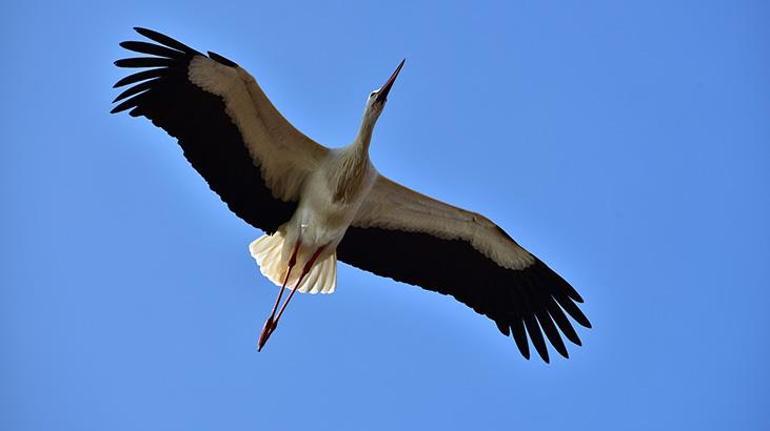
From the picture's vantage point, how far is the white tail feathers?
938 centimetres

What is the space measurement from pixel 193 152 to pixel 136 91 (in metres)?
0.58

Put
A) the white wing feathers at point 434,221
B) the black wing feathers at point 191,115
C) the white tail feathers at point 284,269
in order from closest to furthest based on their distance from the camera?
the black wing feathers at point 191,115, the white wing feathers at point 434,221, the white tail feathers at point 284,269

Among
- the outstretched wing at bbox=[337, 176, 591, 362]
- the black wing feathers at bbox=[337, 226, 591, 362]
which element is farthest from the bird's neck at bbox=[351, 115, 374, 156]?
the black wing feathers at bbox=[337, 226, 591, 362]

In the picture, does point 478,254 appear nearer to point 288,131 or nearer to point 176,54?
point 288,131

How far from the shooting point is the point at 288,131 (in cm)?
887

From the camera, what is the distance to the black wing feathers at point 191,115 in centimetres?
859

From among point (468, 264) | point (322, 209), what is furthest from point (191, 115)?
point (468, 264)

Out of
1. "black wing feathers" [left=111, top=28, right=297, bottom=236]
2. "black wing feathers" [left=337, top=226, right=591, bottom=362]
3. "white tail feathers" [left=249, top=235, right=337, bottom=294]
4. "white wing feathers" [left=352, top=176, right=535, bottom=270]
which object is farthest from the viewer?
"black wing feathers" [left=337, top=226, right=591, bottom=362]

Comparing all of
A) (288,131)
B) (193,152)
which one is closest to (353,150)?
(288,131)

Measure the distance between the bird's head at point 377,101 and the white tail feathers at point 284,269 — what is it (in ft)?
3.61

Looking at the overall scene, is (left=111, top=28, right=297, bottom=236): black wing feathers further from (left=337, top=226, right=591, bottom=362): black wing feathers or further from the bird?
(left=337, top=226, right=591, bottom=362): black wing feathers

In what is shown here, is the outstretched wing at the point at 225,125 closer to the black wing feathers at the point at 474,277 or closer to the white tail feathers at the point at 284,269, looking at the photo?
the white tail feathers at the point at 284,269

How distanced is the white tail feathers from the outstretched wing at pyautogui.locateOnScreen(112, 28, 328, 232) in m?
0.23

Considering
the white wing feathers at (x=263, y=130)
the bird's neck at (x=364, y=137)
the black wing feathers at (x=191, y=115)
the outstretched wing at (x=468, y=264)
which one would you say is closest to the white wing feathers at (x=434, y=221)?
the outstretched wing at (x=468, y=264)
